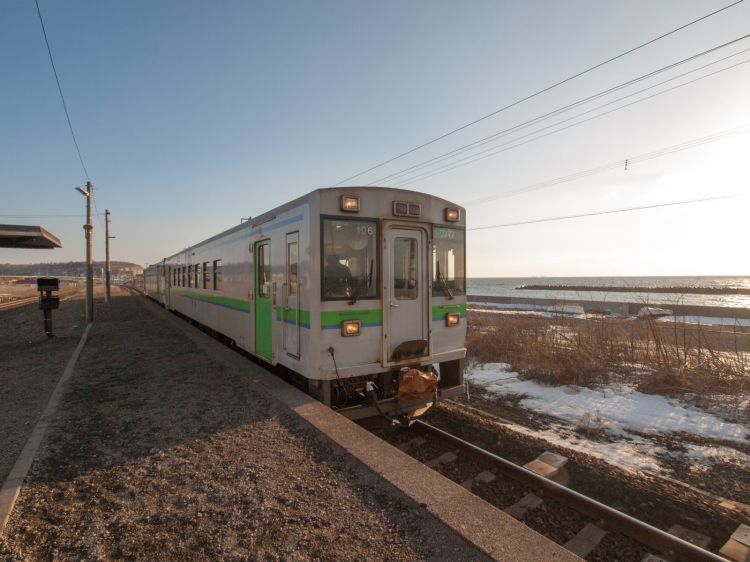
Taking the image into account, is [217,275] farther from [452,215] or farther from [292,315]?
[452,215]

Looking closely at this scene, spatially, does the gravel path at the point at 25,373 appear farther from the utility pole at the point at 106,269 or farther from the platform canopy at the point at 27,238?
the utility pole at the point at 106,269

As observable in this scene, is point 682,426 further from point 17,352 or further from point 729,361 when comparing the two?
point 17,352

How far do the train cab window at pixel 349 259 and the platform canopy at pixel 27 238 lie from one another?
10.4 m

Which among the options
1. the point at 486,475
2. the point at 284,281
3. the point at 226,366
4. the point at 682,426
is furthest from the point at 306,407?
the point at 682,426

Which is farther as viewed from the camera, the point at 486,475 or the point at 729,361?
the point at 729,361

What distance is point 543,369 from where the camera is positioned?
903 cm

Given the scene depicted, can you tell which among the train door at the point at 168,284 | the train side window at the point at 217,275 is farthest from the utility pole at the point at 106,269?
the train side window at the point at 217,275

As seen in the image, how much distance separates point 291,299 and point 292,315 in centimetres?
23

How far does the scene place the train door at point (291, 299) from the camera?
570 centimetres

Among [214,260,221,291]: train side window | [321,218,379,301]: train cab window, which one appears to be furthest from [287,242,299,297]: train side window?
[214,260,221,291]: train side window

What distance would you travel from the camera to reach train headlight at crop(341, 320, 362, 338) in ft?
17.3

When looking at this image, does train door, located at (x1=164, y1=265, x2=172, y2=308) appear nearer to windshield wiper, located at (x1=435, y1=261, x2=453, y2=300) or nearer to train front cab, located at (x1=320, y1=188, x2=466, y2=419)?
train front cab, located at (x1=320, y1=188, x2=466, y2=419)

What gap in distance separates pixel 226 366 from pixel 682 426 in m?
7.59

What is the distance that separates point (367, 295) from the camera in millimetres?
5469
